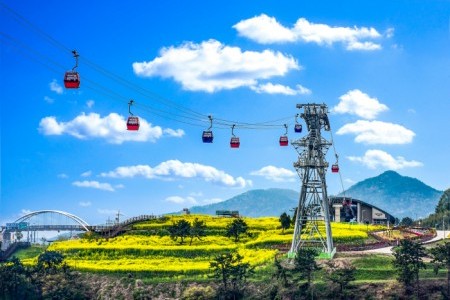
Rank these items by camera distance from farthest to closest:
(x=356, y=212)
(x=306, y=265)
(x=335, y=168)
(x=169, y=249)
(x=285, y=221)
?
(x=356, y=212) → (x=285, y=221) → (x=335, y=168) → (x=169, y=249) → (x=306, y=265)

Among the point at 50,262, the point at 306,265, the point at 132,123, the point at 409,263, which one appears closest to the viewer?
the point at 132,123

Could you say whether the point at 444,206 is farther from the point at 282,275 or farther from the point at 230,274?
the point at 230,274

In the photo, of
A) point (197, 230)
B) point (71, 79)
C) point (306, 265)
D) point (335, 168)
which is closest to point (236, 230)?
point (197, 230)

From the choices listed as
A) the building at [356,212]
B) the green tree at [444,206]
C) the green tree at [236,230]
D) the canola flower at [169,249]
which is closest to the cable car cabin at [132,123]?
the canola flower at [169,249]

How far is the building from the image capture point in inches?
5138

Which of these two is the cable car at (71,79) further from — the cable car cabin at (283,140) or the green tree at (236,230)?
the green tree at (236,230)

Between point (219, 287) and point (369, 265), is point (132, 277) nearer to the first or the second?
point (219, 287)

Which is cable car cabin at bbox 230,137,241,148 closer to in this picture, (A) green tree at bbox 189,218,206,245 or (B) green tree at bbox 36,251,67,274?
(B) green tree at bbox 36,251,67,274

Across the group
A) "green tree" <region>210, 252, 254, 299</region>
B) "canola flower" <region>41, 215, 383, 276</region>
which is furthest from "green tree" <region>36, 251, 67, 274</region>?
"green tree" <region>210, 252, 254, 299</region>

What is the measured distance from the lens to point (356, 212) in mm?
137000

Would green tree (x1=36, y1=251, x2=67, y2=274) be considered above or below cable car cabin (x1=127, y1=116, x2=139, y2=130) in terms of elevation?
below

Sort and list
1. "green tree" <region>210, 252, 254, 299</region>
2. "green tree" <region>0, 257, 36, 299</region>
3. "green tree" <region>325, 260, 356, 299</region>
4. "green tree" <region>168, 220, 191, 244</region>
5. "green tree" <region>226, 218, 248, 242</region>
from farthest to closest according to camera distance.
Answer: "green tree" <region>226, 218, 248, 242</region>
"green tree" <region>168, 220, 191, 244</region>
"green tree" <region>0, 257, 36, 299</region>
"green tree" <region>210, 252, 254, 299</region>
"green tree" <region>325, 260, 356, 299</region>

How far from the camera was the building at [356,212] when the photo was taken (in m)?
130

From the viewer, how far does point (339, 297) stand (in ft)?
201
